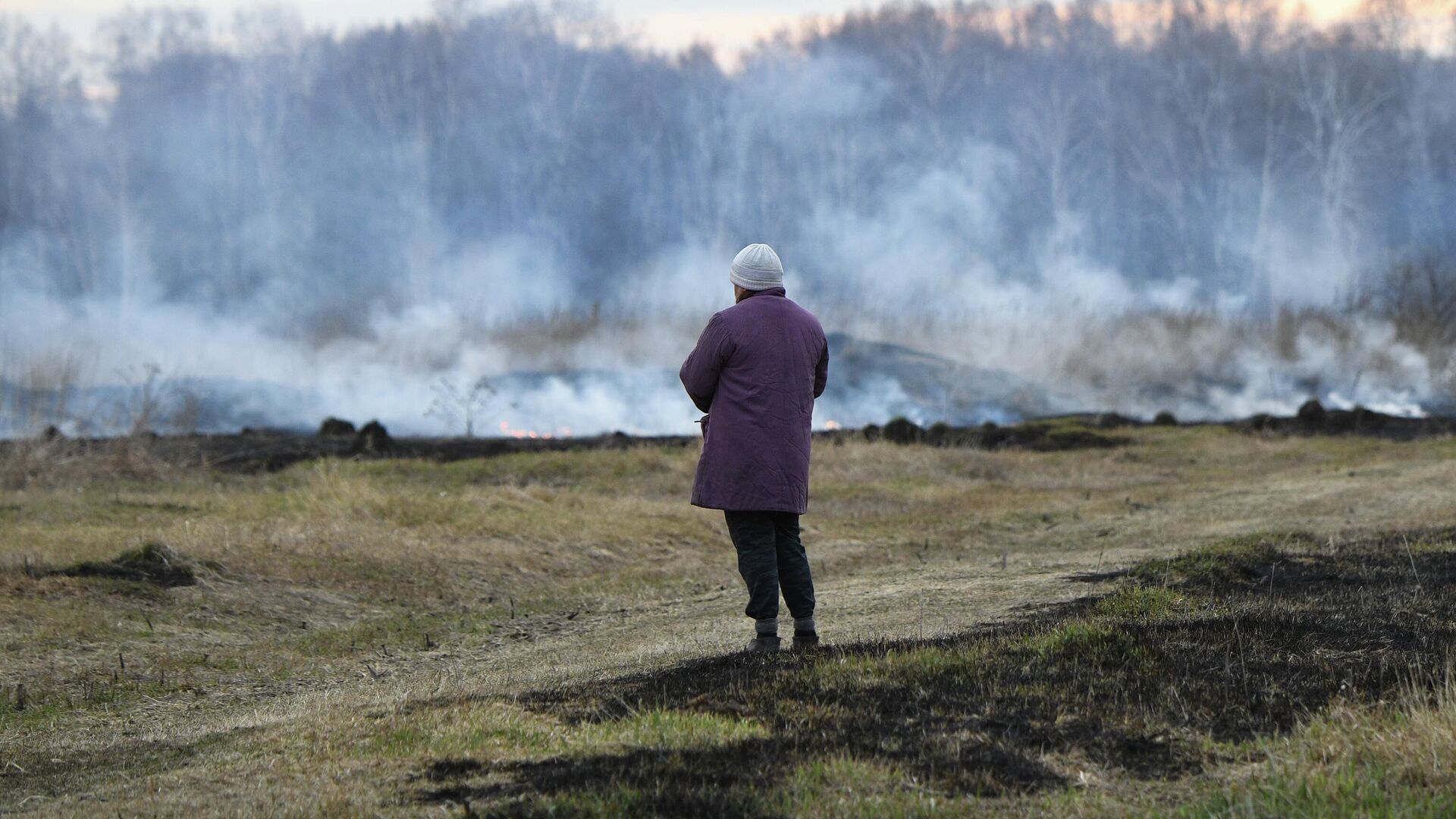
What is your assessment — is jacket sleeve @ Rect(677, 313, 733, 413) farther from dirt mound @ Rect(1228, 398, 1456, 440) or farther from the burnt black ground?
dirt mound @ Rect(1228, 398, 1456, 440)

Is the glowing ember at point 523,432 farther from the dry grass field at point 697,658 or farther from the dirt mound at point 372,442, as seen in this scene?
Answer: the dry grass field at point 697,658

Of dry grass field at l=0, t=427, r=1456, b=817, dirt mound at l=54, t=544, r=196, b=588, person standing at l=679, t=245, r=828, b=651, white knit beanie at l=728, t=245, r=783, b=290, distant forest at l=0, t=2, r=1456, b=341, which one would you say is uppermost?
distant forest at l=0, t=2, r=1456, b=341

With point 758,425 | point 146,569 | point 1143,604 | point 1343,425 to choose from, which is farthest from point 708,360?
point 1343,425

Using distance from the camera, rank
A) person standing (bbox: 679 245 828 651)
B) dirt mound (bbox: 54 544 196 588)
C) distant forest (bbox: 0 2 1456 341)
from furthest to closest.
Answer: distant forest (bbox: 0 2 1456 341) < dirt mound (bbox: 54 544 196 588) < person standing (bbox: 679 245 828 651)

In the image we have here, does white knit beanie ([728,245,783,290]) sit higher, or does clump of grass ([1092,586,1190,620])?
white knit beanie ([728,245,783,290])

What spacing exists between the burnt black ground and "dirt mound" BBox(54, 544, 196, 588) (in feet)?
19.3

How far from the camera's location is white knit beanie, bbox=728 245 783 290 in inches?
301

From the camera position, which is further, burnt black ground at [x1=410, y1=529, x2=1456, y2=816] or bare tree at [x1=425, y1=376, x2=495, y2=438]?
bare tree at [x1=425, y1=376, x2=495, y2=438]

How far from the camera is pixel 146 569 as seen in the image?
1186 cm

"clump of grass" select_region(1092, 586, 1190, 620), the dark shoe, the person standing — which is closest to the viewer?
the person standing

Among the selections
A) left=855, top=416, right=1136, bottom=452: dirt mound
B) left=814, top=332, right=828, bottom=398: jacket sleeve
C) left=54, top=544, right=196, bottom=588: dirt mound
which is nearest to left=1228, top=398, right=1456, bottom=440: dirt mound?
left=855, top=416, right=1136, bottom=452: dirt mound

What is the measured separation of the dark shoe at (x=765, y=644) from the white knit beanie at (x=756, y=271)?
6.13ft

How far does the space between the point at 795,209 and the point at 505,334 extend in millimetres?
13715

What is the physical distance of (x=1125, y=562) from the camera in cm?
1255
